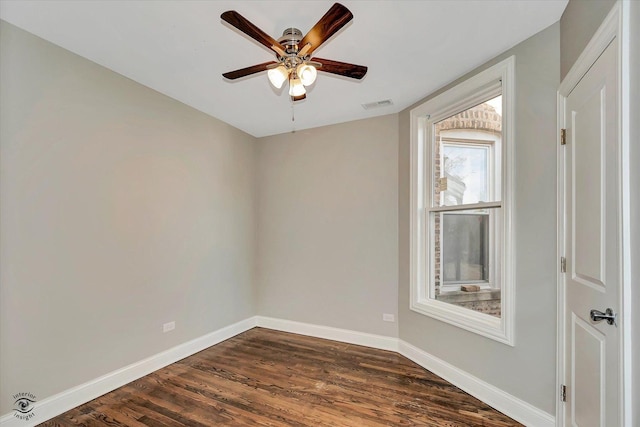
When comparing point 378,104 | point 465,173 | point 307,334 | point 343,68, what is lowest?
point 307,334

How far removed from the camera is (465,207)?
8.63ft

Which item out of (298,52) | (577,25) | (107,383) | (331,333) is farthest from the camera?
(331,333)

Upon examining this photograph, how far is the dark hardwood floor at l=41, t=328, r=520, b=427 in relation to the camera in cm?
211

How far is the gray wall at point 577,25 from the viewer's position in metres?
1.42

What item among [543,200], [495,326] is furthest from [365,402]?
[543,200]

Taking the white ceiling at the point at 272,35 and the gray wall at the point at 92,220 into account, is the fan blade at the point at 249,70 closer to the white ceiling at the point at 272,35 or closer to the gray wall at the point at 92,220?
the white ceiling at the point at 272,35

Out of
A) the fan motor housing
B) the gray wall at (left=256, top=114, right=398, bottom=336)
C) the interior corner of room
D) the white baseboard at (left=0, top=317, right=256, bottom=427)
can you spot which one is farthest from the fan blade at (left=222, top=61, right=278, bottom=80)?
the white baseboard at (left=0, top=317, right=256, bottom=427)

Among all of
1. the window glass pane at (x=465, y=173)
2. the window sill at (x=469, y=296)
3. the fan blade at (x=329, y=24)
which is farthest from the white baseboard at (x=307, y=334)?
the fan blade at (x=329, y=24)

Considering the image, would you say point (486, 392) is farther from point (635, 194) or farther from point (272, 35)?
point (272, 35)

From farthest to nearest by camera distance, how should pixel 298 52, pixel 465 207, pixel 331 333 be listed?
pixel 331 333, pixel 465 207, pixel 298 52

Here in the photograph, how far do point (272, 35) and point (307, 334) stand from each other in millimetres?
3278

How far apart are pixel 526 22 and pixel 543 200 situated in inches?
45.6

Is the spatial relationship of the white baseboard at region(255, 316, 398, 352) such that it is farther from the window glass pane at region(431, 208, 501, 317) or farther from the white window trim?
the window glass pane at region(431, 208, 501, 317)

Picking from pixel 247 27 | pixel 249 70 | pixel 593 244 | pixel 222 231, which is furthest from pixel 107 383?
pixel 593 244
